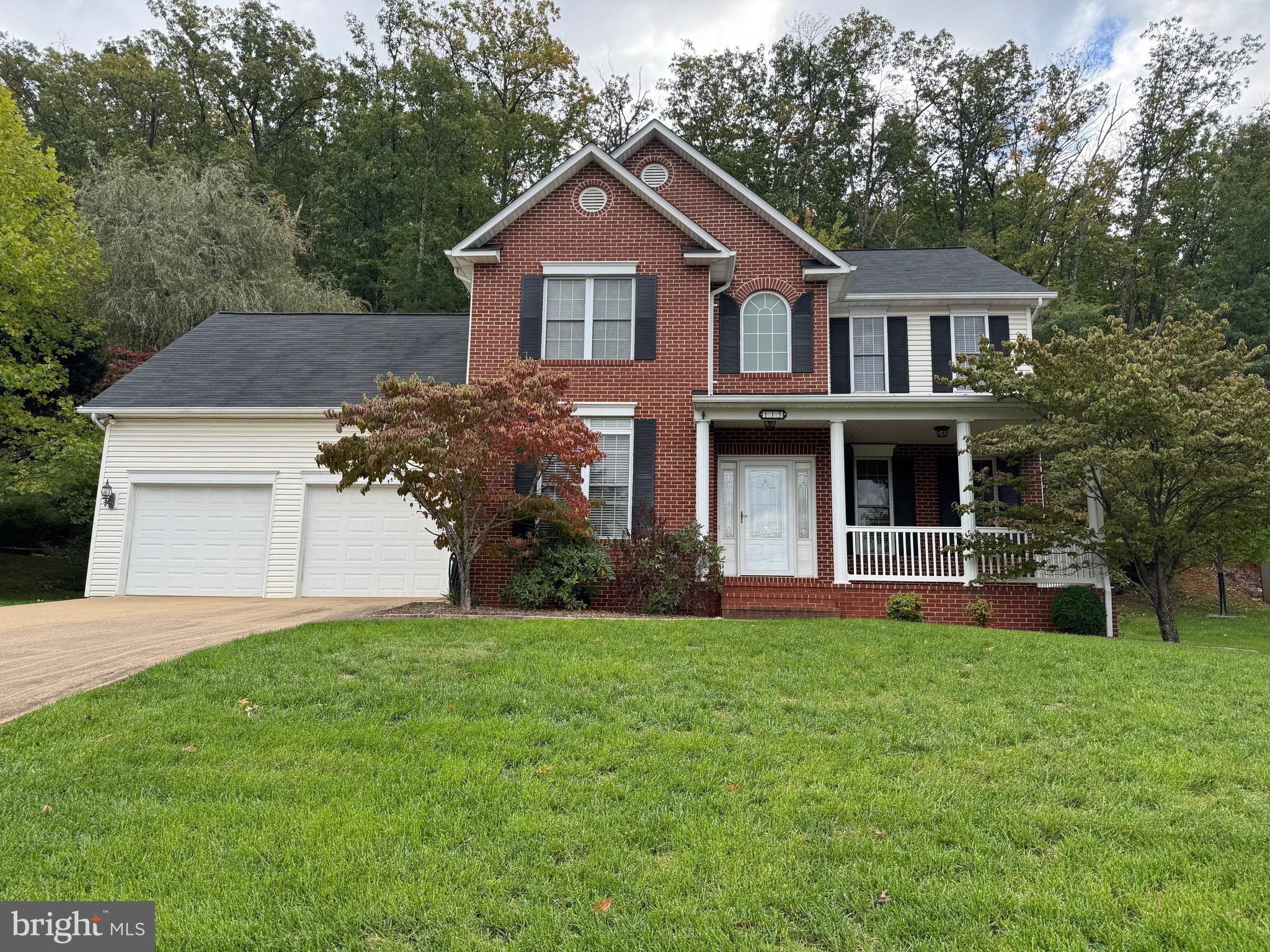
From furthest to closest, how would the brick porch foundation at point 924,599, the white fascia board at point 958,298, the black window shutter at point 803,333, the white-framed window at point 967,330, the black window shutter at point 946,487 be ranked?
1. the white-framed window at point 967,330
2. the white fascia board at point 958,298
3. the black window shutter at point 946,487
4. the black window shutter at point 803,333
5. the brick porch foundation at point 924,599

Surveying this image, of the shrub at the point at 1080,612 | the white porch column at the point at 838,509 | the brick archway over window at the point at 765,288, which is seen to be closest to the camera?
the shrub at the point at 1080,612

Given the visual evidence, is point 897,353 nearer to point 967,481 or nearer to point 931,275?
point 931,275

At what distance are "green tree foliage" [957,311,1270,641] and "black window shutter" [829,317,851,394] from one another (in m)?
3.12

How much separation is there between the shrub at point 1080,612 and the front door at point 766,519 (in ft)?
13.4

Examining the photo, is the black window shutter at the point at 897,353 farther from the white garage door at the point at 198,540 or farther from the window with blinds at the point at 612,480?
the white garage door at the point at 198,540

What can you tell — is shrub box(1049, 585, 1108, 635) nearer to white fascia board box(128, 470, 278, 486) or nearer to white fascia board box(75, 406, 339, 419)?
white fascia board box(75, 406, 339, 419)

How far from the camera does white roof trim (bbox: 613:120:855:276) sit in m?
13.4

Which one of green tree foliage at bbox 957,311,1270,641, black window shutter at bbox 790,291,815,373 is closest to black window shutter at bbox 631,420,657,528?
black window shutter at bbox 790,291,815,373

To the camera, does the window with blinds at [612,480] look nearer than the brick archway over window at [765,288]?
Yes

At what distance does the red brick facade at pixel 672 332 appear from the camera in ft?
41.5

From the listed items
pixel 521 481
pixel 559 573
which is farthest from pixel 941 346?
pixel 559 573

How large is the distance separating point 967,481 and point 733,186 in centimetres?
666

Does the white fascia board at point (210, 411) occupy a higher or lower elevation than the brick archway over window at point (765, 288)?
lower

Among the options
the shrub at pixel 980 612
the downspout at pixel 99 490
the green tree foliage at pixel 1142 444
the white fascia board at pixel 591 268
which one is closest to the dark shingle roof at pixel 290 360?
the downspout at pixel 99 490
